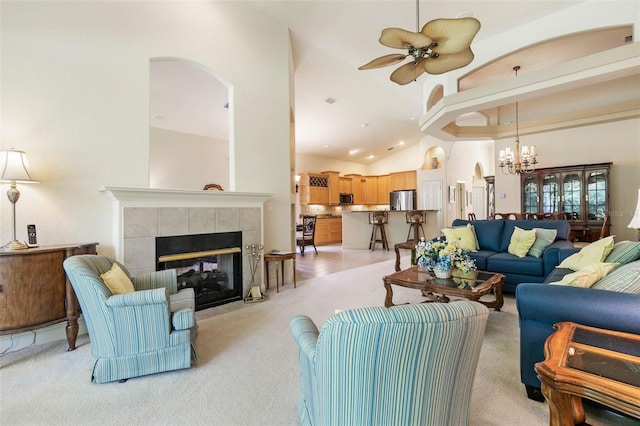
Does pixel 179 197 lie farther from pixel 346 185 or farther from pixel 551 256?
pixel 346 185

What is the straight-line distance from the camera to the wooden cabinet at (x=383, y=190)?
11476mm

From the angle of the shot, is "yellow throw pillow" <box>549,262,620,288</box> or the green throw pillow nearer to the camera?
"yellow throw pillow" <box>549,262,620,288</box>

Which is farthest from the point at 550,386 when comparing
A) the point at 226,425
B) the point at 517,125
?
the point at 517,125

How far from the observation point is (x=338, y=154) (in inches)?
423

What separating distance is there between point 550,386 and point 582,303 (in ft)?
2.38

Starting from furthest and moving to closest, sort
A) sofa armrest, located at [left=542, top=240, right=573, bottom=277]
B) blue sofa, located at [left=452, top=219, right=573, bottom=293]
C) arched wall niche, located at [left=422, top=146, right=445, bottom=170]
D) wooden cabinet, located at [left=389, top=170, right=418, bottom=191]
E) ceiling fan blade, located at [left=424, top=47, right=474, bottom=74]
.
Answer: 1. wooden cabinet, located at [left=389, top=170, right=418, bottom=191]
2. arched wall niche, located at [left=422, top=146, right=445, bottom=170]
3. blue sofa, located at [left=452, top=219, right=573, bottom=293]
4. sofa armrest, located at [left=542, top=240, right=573, bottom=277]
5. ceiling fan blade, located at [left=424, top=47, right=474, bottom=74]

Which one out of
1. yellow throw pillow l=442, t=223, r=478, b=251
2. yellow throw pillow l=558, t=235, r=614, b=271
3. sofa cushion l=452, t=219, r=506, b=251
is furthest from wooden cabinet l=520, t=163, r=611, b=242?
yellow throw pillow l=558, t=235, r=614, b=271

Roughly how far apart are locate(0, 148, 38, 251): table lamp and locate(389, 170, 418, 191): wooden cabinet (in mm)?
9994

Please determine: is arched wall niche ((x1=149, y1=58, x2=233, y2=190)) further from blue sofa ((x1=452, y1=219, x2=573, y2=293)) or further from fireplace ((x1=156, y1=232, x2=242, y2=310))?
blue sofa ((x1=452, y1=219, x2=573, y2=293))

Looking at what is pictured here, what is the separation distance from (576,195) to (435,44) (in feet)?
19.1

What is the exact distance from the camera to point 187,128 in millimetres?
6902


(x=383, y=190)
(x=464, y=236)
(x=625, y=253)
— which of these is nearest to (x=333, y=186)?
(x=383, y=190)

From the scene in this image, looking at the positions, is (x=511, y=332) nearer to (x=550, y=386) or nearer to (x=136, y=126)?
(x=550, y=386)

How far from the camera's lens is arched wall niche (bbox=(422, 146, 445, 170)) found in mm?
9922
